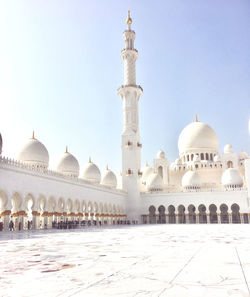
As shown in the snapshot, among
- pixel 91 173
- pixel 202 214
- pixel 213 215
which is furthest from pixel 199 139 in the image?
pixel 91 173

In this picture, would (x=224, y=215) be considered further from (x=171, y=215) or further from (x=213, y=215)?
(x=171, y=215)

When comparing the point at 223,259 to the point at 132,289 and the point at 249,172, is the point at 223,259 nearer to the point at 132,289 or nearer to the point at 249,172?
the point at 132,289

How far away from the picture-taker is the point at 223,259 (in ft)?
17.8

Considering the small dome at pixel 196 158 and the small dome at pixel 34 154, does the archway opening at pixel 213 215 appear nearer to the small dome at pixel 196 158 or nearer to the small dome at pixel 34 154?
the small dome at pixel 196 158

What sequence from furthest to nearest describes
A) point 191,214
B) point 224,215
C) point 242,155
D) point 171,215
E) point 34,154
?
point 242,155
point 171,215
point 191,214
point 224,215
point 34,154

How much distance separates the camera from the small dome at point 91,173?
34031 mm

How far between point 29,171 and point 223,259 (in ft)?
55.7

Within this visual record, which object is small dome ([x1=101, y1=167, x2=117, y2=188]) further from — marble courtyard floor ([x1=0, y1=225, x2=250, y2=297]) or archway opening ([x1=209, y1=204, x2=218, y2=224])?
marble courtyard floor ([x1=0, y1=225, x2=250, y2=297])

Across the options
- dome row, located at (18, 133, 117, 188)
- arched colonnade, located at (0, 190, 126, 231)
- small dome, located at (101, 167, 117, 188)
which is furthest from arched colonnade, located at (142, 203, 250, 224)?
dome row, located at (18, 133, 117, 188)

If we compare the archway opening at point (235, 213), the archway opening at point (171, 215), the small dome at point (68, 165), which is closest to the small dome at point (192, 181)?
the archway opening at point (171, 215)

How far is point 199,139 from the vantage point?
42469mm

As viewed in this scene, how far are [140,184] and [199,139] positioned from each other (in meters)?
11.2

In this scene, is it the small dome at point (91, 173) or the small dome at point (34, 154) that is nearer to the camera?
the small dome at point (34, 154)

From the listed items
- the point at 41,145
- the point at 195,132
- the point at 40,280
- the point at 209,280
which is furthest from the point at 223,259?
the point at 195,132
